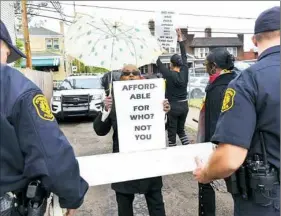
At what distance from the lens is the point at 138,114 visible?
296cm

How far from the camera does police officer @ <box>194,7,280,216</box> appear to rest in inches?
73.4

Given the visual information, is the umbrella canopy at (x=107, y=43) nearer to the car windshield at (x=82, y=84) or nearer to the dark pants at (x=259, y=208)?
the dark pants at (x=259, y=208)

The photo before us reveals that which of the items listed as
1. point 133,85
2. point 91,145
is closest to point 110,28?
point 133,85

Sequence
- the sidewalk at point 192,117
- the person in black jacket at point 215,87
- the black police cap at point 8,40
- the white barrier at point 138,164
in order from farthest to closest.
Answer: the sidewalk at point 192,117, the person in black jacket at point 215,87, the white barrier at point 138,164, the black police cap at point 8,40

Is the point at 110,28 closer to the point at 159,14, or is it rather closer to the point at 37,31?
the point at 159,14

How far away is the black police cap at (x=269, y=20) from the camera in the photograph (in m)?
1.92

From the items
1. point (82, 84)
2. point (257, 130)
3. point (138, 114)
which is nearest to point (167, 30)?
point (138, 114)

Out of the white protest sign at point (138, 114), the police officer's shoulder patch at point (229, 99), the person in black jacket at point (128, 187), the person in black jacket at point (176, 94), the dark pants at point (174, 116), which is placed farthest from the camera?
the dark pants at point (174, 116)

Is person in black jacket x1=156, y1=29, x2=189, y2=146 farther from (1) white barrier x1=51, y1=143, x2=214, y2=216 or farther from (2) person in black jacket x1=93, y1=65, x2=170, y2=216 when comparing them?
(1) white barrier x1=51, y1=143, x2=214, y2=216

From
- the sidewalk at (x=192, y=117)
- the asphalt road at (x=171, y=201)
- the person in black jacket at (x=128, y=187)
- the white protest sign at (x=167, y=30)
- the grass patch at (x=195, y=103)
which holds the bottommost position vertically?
the asphalt road at (x=171, y=201)

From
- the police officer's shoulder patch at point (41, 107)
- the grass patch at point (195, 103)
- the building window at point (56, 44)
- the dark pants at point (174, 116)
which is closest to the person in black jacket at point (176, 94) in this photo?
the dark pants at point (174, 116)

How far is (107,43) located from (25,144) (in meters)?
2.06

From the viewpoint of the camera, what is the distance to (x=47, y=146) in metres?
1.75

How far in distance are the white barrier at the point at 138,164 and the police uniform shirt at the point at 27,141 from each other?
844 mm
